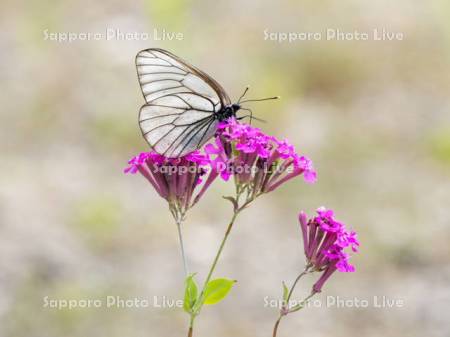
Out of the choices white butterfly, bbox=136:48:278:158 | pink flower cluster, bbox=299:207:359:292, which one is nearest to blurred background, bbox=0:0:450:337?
white butterfly, bbox=136:48:278:158

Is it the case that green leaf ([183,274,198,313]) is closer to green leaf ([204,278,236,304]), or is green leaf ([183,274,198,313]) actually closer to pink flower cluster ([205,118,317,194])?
green leaf ([204,278,236,304])

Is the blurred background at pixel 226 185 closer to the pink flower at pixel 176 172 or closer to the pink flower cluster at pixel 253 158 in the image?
the pink flower at pixel 176 172

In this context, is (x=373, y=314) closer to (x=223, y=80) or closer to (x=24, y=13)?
(x=223, y=80)

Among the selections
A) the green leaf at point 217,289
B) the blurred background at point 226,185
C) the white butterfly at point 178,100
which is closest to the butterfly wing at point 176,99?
the white butterfly at point 178,100

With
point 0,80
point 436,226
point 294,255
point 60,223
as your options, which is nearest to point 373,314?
point 294,255

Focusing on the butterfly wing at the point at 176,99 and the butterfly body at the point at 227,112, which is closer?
the butterfly wing at the point at 176,99

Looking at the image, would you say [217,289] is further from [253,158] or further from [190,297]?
[253,158]
